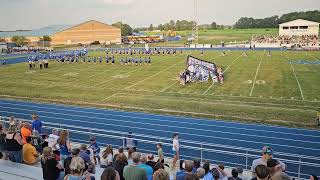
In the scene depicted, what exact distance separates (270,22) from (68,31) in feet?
326

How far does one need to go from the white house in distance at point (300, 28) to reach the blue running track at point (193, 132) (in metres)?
74.6

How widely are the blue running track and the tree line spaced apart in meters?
130

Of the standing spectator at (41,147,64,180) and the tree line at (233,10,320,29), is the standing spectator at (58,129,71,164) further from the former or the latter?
the tree line at (233,10,320,29)

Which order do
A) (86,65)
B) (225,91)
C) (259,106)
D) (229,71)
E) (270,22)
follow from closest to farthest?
(259,106), (225,91), (229,71), (86,65), (270,22)

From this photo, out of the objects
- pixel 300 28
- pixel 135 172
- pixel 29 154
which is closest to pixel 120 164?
pixel 135 172

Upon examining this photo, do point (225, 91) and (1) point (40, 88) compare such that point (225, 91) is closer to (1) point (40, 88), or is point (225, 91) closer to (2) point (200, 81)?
(2) point (200, 81)

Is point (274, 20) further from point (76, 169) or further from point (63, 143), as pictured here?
point (76, 169)

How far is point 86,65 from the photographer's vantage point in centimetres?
4075

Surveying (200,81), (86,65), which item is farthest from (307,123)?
(86,65)

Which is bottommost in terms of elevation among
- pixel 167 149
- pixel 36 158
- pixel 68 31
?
pixel 167 149

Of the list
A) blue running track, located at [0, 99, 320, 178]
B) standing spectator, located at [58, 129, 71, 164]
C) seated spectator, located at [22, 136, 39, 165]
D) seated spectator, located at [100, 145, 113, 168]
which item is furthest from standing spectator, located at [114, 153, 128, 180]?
blue running track, located at [0, 99, 320, 178]

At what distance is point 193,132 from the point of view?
1588 centimetres

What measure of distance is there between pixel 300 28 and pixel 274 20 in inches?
3091

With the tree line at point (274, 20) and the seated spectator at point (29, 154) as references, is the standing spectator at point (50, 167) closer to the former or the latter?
the seated spectator at point (29, 154)
